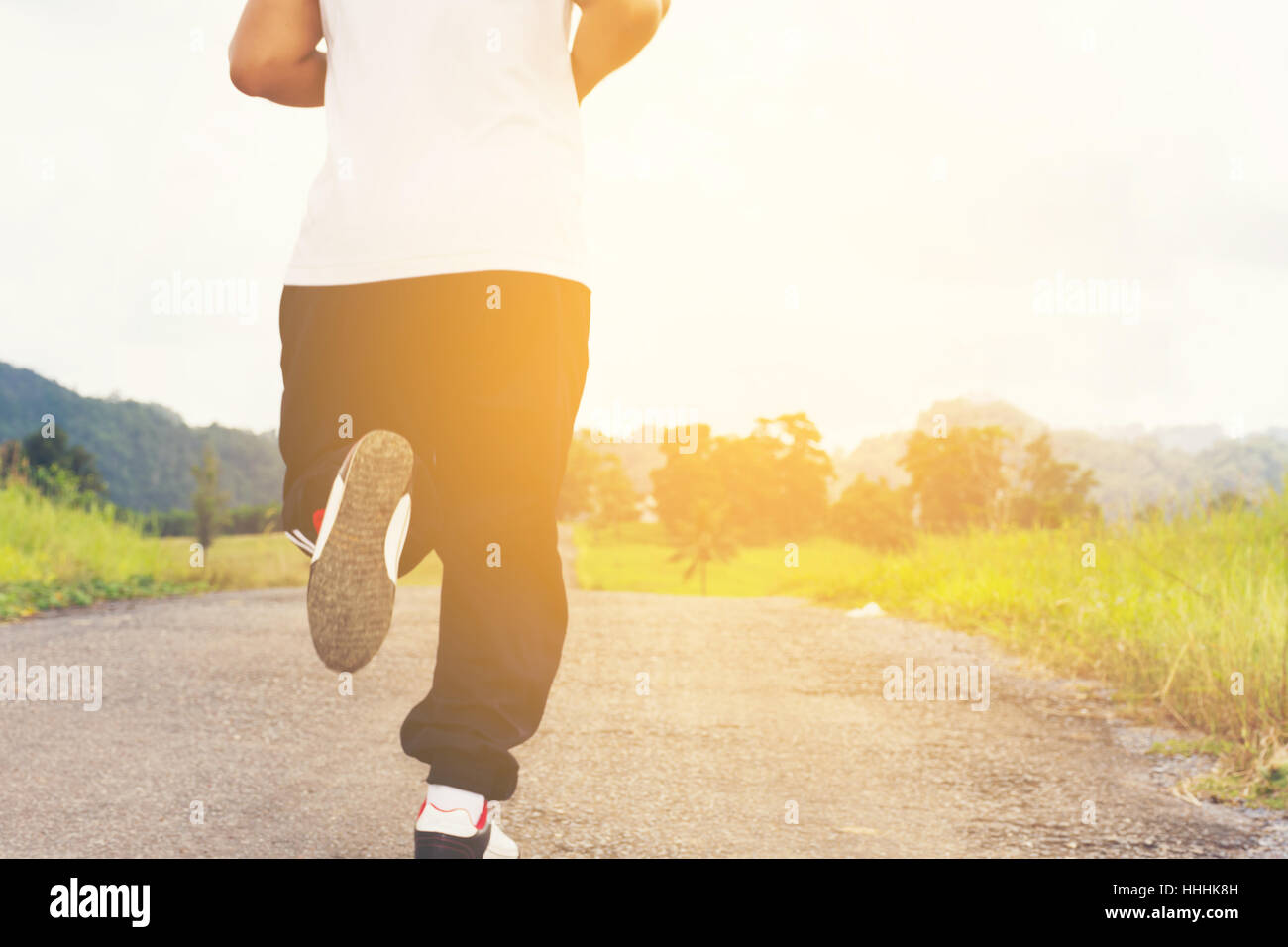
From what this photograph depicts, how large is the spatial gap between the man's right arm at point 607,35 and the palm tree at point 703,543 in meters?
8.75

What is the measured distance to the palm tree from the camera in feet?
34.4

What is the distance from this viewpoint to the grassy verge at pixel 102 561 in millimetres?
6875

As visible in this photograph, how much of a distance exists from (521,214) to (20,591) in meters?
6.37

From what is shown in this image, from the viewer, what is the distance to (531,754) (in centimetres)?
307

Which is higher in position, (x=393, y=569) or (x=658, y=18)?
(x=658, y=18)

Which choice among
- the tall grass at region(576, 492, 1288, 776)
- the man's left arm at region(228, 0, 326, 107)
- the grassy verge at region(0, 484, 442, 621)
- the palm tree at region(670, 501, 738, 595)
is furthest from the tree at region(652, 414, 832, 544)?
the man's left arm at region(228, 0, 326, 107)

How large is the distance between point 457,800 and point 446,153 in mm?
1149

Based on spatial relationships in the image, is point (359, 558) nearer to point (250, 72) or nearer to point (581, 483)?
point (250, 72)

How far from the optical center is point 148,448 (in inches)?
606

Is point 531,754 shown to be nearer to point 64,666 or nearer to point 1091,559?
point 64,666

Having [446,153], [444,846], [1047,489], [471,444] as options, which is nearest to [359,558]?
[471,444]

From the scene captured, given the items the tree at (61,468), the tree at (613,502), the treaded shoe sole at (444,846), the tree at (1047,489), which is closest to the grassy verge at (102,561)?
the tree at (61,468)
